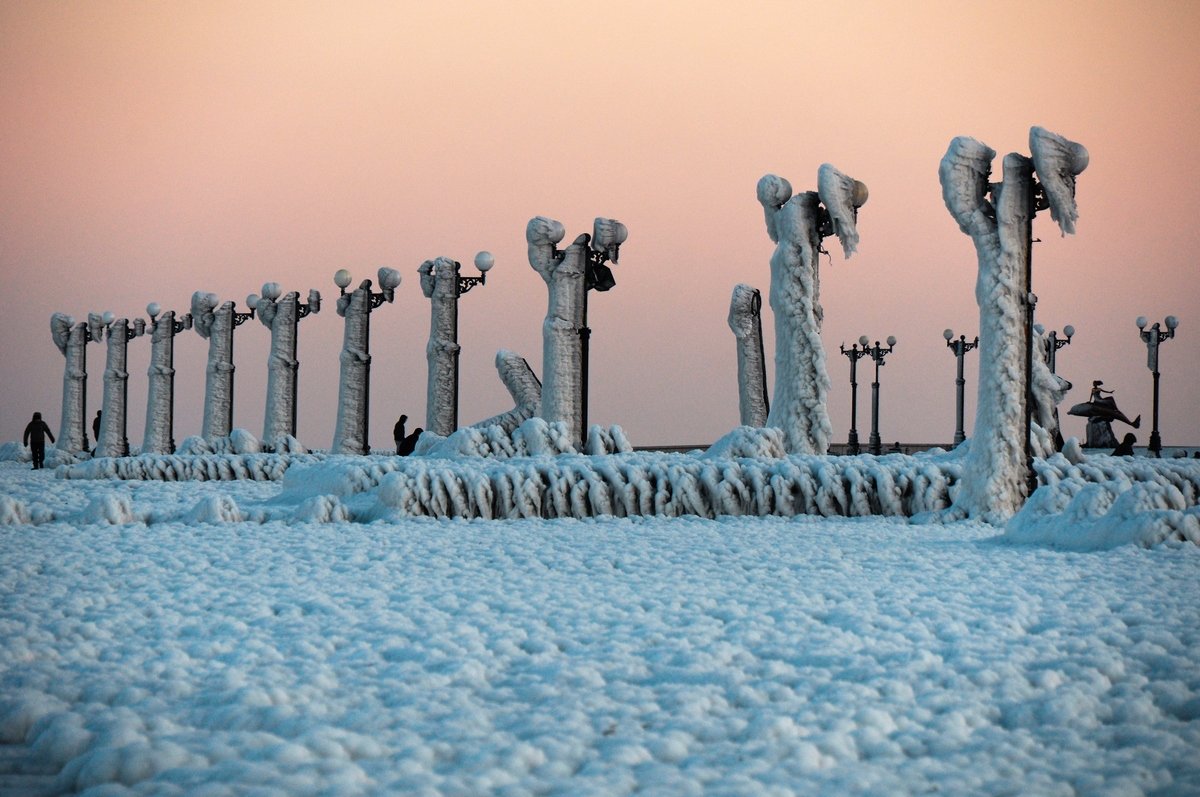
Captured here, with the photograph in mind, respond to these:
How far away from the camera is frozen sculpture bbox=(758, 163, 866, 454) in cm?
1722

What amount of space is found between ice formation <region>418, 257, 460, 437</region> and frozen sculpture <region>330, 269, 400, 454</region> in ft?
7.77

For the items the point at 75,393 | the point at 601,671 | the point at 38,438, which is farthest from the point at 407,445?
the point at 601,671

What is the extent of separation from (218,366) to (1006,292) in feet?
76.2

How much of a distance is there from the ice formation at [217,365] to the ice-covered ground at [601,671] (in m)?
22.4

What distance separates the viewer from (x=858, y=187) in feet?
57.8

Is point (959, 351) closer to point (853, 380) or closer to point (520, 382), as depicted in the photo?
point (853, 380)

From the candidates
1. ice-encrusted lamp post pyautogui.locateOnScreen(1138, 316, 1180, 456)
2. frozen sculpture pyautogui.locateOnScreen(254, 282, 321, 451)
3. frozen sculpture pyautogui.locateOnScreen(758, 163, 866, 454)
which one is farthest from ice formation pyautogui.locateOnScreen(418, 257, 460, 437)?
ice-encrusted lamp post pyautogui.locateOnScreen(1138, 316, 1180, 456)

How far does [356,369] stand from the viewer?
26.7 metres

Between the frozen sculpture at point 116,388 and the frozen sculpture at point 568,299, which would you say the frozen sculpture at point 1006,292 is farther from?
the frozen sculpture at point 116,388

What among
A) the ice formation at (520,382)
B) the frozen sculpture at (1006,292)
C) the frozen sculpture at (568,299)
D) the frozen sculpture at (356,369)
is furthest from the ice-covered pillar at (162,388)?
the frozen sculpture at (1006,292)

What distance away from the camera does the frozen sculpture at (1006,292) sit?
13.0 m

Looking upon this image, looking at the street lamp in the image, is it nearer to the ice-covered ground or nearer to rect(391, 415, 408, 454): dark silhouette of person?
rect(391, 415, 408, 454): dark silhouette of person

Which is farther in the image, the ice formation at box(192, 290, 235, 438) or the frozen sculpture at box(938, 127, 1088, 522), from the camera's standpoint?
the ice formation at box(192, 290, 235, 438)

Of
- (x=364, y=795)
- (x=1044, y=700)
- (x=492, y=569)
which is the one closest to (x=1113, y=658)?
(x=1044, y=700)
